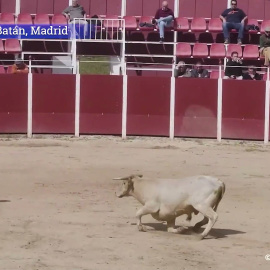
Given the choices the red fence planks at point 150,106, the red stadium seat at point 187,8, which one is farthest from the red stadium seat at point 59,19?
the red stadium seat at point 187,8

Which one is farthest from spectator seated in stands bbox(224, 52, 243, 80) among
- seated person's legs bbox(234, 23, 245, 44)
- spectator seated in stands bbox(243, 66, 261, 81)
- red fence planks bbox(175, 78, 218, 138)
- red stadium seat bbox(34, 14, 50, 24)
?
red stadium seat bbox(34, 14, 50, 24)

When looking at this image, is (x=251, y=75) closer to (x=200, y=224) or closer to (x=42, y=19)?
(x=42, y=19)

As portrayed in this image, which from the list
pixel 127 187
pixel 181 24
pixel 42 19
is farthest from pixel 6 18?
pixel 127 187

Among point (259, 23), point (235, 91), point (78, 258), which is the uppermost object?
point (259, 23)

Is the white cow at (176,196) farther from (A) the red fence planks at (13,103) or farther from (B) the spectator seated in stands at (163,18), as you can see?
(B) the spectator seated in stands at (163,18)

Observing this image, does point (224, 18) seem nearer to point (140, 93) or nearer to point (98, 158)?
point (140, 93)

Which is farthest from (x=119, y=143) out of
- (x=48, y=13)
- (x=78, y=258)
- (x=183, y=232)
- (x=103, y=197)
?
(x=78, y=258)

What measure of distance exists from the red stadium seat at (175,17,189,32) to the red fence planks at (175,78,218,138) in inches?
115

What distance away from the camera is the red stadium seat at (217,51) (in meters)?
24.5

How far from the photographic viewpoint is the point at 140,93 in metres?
22.6

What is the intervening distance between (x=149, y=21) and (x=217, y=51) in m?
1.96

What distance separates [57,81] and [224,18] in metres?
4.60

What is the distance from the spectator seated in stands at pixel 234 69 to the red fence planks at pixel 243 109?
26 centimetres

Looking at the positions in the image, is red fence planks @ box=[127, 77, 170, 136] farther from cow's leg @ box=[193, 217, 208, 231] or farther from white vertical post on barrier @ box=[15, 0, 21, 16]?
cow's leg @ box=[193, 217, 208, 231]
